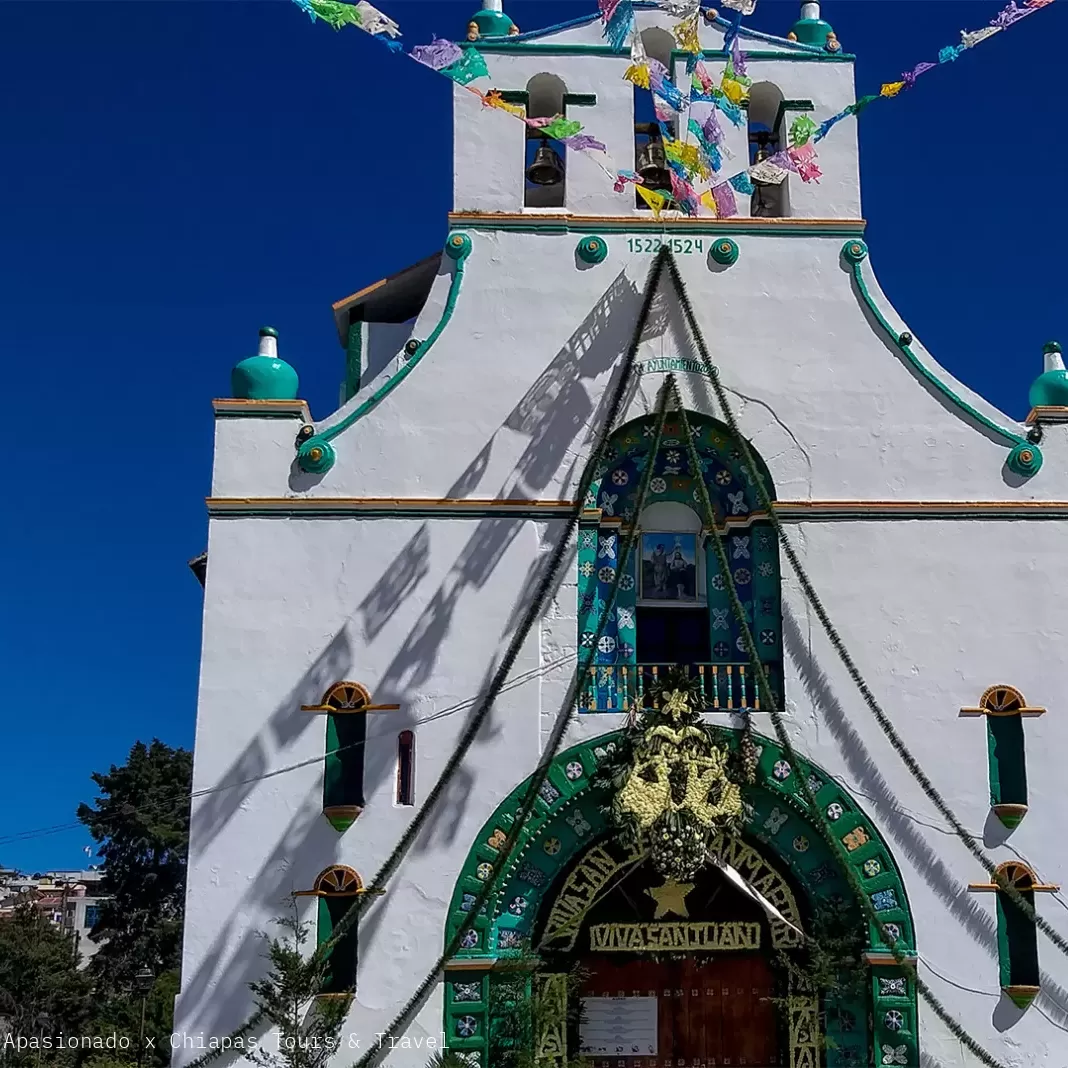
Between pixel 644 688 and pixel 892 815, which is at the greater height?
pixel 644 688

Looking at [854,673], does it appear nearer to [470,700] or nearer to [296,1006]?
[470,700]

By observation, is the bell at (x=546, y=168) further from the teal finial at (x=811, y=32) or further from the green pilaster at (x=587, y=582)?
the green pilaster at (x=587, y=582)

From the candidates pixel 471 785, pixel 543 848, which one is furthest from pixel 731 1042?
pixel 471 785

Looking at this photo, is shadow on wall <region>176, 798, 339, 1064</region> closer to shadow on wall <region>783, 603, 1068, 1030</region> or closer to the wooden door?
the wooden door

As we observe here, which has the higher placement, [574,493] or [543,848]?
[574,493]

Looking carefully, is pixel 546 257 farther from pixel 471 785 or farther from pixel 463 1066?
pixel 463 1066

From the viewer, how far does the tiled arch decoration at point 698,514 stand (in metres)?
15.9

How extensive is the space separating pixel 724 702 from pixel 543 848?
259 cm

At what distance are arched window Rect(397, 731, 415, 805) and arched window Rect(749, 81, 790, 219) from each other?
25.9 ft

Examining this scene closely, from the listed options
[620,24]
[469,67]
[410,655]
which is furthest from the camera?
[469,67]

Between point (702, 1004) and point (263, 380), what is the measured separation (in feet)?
28.2

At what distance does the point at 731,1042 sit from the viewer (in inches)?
590

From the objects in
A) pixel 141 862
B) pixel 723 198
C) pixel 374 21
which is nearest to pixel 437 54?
pixel 374 21

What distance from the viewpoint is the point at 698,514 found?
16.5m
